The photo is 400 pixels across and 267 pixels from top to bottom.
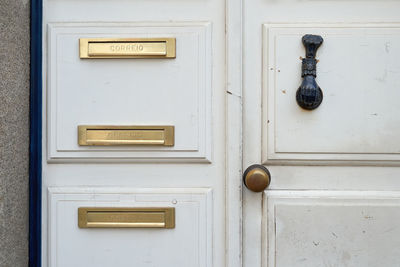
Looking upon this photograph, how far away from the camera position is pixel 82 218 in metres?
0.84

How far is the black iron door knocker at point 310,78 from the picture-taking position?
81 centimetres

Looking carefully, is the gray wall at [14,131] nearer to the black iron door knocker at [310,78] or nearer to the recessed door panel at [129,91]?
the recessed door panel at [129,91]

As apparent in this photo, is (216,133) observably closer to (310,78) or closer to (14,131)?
(310,78)

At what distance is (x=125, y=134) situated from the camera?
83 cm

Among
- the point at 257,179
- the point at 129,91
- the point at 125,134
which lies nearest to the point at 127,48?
the point at 129,91

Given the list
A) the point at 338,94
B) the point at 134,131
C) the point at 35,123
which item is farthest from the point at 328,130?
the point at 35,123

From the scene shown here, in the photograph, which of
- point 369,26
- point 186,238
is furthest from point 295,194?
point 369,26

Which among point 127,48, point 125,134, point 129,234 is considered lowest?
point 129,234

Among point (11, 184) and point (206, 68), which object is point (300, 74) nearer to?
point (206, 68)

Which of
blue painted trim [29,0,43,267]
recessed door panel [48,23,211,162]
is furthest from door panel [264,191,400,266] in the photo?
blue painted trim [29,0,43,267]

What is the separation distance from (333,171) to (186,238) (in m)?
0.40

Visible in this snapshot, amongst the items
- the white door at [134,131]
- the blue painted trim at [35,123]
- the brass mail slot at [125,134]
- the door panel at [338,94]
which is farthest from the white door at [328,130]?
the blue painted trim at [35,123]

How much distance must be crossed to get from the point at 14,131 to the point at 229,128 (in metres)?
0.50

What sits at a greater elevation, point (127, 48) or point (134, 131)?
point (127, 48)
